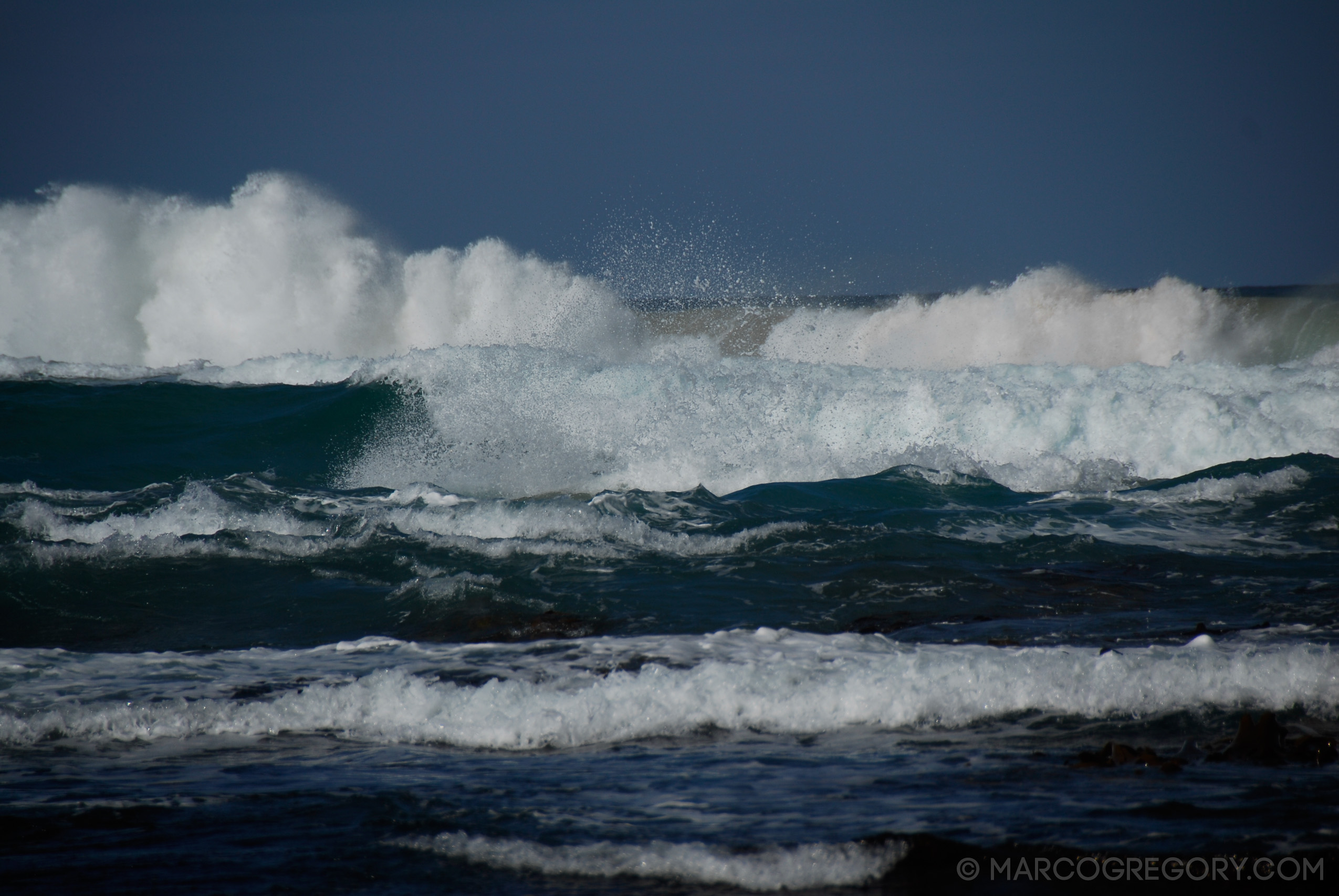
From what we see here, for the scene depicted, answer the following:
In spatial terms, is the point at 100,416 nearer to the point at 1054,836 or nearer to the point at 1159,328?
the point at 1054,836

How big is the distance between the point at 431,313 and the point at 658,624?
19377 mm

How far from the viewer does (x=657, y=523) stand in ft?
24.9

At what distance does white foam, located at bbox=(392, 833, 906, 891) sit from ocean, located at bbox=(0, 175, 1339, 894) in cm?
1

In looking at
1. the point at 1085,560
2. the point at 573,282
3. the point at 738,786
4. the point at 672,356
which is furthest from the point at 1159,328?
the point at 738,786

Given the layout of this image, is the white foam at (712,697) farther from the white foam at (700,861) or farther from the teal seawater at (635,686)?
the white foam at (700,861)

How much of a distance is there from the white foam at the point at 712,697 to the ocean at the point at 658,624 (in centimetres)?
2

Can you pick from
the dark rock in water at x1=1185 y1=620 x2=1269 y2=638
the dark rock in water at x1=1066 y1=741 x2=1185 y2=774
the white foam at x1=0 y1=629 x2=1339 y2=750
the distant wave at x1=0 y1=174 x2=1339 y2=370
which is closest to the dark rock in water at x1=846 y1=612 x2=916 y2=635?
the white foam at x1=0 y1=629 x2=1339 y2=750

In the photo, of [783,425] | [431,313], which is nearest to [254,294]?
[431,313]

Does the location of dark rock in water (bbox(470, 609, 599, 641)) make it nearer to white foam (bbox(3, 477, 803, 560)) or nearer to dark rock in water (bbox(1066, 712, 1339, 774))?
white foam (bbox(3, 477, 803, 560))

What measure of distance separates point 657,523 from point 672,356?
6.27 metres

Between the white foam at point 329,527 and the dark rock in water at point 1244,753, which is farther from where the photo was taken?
the white foam at point 329,527

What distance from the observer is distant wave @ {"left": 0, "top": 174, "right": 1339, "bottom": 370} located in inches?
795

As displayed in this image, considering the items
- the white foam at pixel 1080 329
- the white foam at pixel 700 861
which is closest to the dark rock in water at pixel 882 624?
the white foam at pixel 700 861

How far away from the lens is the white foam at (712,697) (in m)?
3.45
